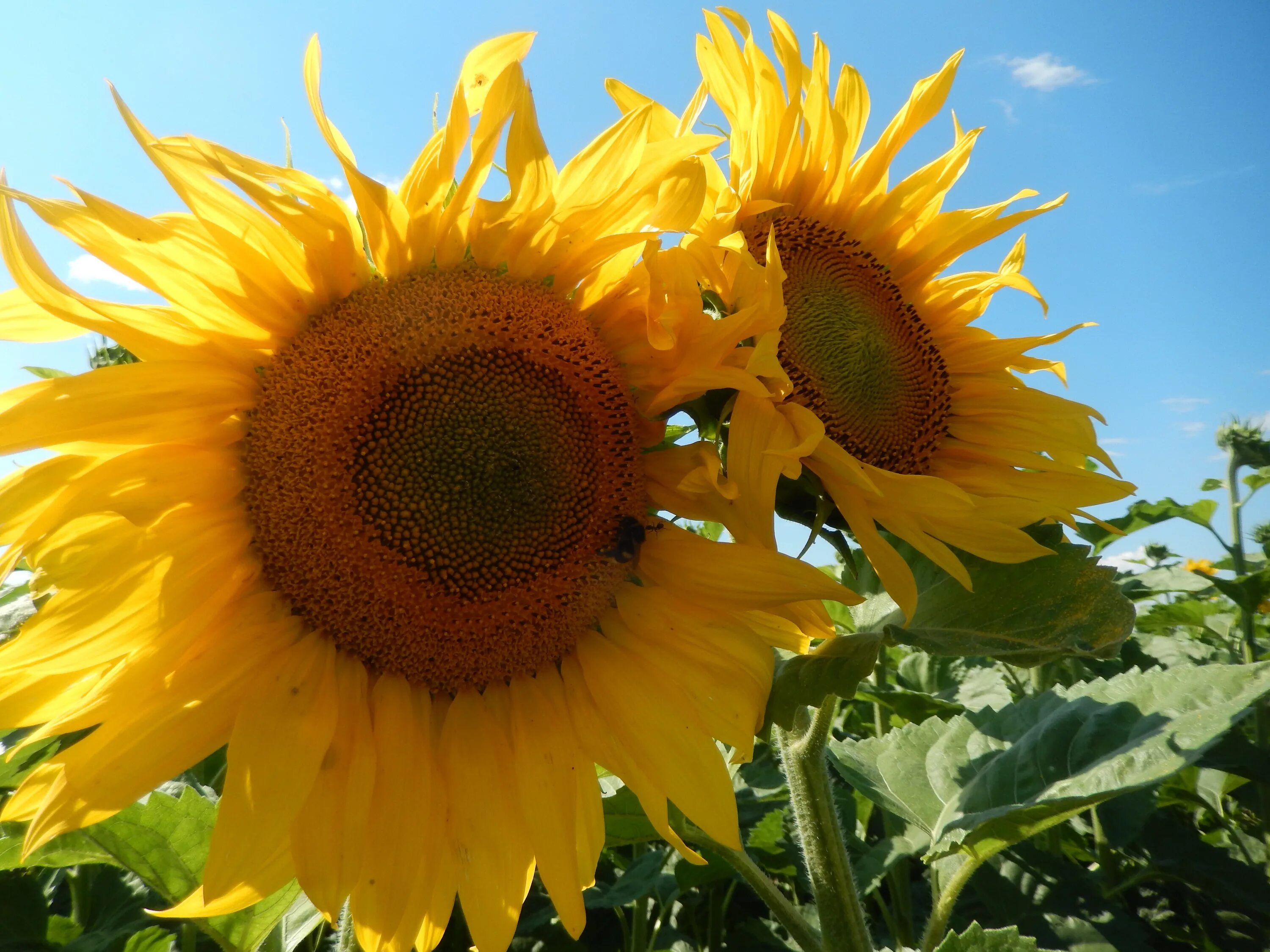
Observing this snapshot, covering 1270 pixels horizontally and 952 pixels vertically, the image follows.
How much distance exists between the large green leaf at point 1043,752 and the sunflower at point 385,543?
0.71 m

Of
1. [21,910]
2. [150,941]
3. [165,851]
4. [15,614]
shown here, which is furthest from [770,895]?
[21,910]

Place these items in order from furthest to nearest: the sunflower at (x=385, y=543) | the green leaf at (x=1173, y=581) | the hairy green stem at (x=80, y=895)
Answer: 1. the green leaf at (x=1173, y=581)
2. the hairy green stem at (x=80, y=895)
3. the sunflower at (x=385, y=543)

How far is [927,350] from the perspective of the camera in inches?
85.0

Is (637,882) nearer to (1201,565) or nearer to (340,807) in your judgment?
(340,807)

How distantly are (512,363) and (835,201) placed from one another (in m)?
0.93

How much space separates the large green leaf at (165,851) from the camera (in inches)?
65.9

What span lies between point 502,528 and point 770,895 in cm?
103

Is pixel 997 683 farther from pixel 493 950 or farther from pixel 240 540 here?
pixel 240 540

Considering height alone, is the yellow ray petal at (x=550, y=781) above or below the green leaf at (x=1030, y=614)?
below

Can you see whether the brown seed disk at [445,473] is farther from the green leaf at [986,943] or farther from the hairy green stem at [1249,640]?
the hairy green stem at [1249,640]

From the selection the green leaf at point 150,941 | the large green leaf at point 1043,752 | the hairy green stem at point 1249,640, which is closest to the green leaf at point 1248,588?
the hairy green stem at point 1249,640

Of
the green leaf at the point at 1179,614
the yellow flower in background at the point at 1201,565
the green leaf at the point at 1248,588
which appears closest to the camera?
the green leaf at the point at 1248,588

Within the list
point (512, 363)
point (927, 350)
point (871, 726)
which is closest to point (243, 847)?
point (512, 363)

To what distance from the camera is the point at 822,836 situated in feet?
6.48
